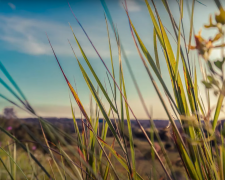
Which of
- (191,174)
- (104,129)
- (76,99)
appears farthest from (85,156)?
(191,174)

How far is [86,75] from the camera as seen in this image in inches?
15.5

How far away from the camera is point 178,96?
0.35 meters

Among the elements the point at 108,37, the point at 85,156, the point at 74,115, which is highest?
the point at 108,37

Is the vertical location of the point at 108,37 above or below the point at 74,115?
above

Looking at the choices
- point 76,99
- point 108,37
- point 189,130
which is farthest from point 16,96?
point 189,130

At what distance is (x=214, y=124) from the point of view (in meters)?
0.38

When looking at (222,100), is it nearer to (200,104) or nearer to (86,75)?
(200,104)

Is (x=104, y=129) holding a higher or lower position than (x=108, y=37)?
lower

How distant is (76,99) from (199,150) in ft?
0.86

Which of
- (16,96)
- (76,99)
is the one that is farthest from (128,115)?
(16,96)

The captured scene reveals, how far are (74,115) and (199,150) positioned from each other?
0.34 m

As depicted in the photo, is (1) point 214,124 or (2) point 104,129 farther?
(2) point 104,129

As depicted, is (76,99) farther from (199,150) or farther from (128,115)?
(199,150)

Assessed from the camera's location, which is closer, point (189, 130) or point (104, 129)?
point (189, 130)
